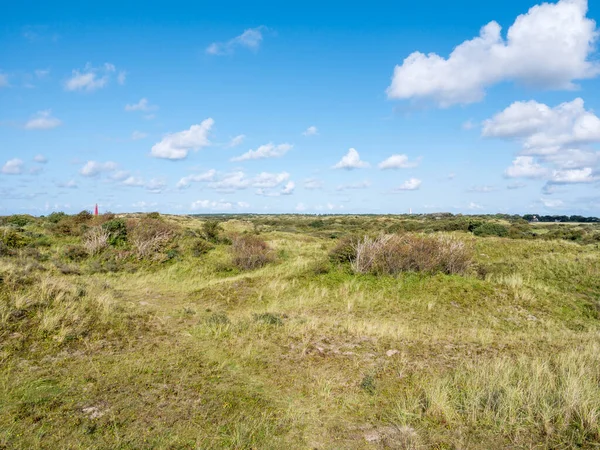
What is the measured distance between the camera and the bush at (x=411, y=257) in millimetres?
16203

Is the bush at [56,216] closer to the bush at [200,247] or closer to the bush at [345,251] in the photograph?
the bush at [200,247]

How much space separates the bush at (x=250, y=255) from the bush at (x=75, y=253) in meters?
8.96

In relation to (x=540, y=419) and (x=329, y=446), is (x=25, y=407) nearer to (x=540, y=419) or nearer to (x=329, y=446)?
(x=329, y=446)

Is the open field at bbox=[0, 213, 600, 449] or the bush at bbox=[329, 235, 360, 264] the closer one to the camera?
the open field at bbox=[0, 213, 600, 449]

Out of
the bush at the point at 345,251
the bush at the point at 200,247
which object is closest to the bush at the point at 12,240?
the bush at the point at 200,247

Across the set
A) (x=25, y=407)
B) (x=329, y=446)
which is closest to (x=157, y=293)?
(x=25, y=407)

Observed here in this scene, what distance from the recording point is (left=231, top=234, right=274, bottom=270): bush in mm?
20844

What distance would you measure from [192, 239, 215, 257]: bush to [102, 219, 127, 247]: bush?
4.67 m

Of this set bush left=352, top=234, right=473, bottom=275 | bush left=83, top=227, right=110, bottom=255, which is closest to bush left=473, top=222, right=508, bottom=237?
bush left=352, top=234, right=473, bottom=275

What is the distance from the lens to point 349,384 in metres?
6.88

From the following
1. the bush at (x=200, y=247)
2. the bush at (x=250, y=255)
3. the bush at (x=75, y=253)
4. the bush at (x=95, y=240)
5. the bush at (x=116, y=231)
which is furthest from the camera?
the bush at (x=116, y=231)

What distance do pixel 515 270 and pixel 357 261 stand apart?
10.1m

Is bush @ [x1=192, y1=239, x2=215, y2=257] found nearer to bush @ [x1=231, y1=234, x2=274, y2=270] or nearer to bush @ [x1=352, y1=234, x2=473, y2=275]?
bush @ [x1=231, y1=234, x2=274, y2=270]

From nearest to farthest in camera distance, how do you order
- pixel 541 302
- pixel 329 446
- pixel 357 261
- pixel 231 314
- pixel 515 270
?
pixel 329 446 → pixel 231 314 → pixel 541 302 → pixel 357 261 → pixel 515 270
